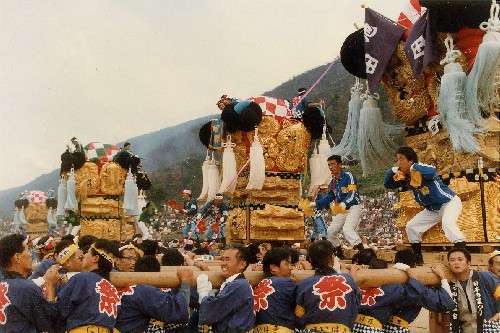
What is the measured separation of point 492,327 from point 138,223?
12594 millimetres

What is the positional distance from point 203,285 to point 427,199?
3.78 m

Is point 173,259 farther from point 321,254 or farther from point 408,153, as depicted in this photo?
point 408,153

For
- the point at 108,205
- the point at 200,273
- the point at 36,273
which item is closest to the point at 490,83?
the point at 200,273

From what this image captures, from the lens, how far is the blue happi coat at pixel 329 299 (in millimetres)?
3992

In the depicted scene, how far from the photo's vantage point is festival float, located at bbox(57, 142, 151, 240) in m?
14.4

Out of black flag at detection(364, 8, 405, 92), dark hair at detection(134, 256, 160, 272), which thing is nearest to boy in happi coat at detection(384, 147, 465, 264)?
black flag at detection(364, 8, 405, 92)

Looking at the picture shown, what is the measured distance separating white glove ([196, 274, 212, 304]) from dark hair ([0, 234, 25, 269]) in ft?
4.20

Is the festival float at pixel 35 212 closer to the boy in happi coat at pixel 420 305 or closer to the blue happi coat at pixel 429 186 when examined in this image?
the blue happi coat at pixel 429 186

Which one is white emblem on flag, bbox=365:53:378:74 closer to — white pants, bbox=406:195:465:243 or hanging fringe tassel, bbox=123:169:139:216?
white pants, bbox=406:195:465:243

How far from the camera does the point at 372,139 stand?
28.4ft

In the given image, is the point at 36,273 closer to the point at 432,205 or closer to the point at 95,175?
the point at 432,205

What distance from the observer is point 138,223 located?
15984mm

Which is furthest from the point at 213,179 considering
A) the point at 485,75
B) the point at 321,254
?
the point at 321,254

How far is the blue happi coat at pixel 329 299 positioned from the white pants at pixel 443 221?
2970 mm
